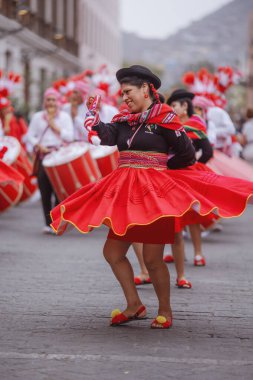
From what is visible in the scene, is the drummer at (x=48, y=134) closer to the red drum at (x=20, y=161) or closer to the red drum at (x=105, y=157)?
the red drum at (x=20, y=161)

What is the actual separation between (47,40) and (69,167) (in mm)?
33967

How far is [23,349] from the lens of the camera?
20.3ft

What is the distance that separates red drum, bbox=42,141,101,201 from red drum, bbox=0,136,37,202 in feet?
1.47

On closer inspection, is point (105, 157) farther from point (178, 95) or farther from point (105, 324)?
point (105, 324)

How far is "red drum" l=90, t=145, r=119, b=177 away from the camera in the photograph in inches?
583

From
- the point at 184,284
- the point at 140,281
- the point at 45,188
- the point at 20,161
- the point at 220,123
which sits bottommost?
the point at 20,161

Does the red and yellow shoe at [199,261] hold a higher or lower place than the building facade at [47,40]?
higher

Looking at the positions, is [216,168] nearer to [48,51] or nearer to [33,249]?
[33,249]

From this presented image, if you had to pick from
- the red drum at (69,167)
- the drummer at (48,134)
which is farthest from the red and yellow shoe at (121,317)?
the drummer at (48,134)

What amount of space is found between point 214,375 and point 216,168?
7806 mm

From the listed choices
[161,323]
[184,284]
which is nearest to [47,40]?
[184,284]

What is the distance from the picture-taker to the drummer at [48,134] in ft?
47.3

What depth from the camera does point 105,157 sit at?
14.8 metres

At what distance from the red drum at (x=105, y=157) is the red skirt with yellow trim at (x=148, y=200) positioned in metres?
7.72
